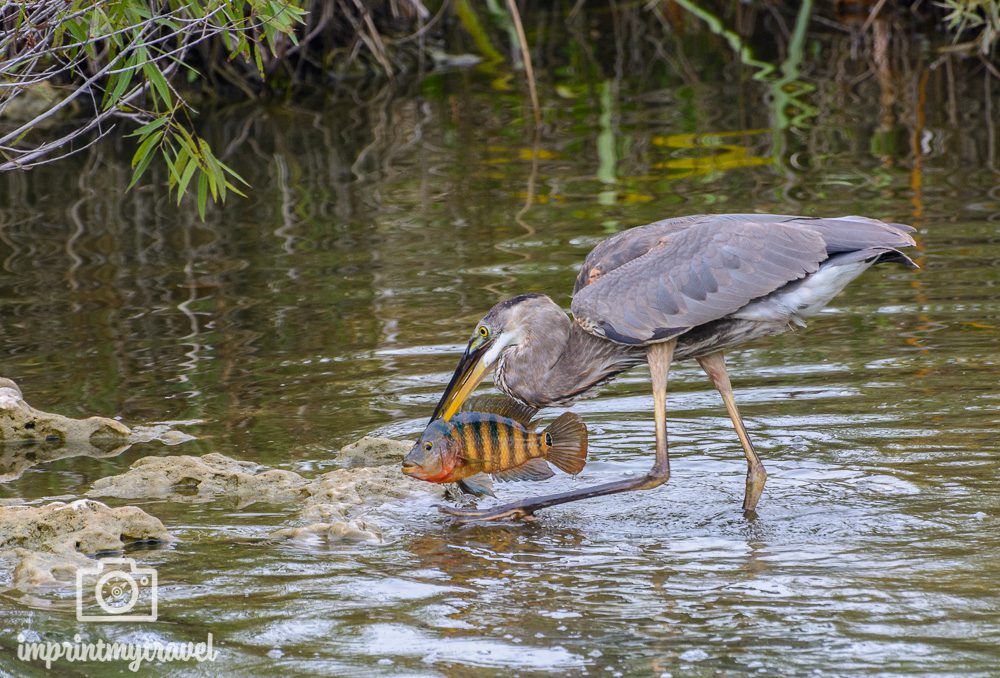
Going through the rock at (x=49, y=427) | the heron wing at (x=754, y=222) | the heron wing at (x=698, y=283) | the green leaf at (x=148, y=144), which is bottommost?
the rock at (x=49, y=427)

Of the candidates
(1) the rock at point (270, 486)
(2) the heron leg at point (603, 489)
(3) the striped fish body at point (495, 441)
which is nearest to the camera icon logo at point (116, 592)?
(1) the rock at point (270, 486)

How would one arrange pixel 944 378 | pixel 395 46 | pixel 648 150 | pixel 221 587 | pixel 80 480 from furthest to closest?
pixel 395 46
pixel 648 150
pixel 944 378
pixel 80 480
pixel 221 587

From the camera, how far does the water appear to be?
4703 millimetres

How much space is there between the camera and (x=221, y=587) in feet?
16.9

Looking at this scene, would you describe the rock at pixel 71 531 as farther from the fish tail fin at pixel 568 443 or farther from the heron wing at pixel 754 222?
the heron wing at pixel 754 222

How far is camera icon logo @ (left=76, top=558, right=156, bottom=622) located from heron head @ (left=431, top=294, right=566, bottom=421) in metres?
1.73

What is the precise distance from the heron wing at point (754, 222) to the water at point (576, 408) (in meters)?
0.97

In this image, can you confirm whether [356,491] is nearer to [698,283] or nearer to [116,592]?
[116,592]

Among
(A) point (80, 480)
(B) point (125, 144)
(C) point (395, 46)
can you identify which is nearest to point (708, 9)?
(C) point (395, 46)

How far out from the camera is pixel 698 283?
20.2ft

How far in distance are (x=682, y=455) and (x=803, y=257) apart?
124 centimetres

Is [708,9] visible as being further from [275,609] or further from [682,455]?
[275,609]

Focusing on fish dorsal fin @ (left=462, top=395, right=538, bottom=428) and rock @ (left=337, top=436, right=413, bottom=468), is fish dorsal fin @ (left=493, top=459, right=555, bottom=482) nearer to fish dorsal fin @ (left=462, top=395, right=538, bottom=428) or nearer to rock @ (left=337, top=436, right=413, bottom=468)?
fish dorsal fin @ (left=462, top=395, right=538, bottom=428)

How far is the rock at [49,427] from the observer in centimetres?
722
